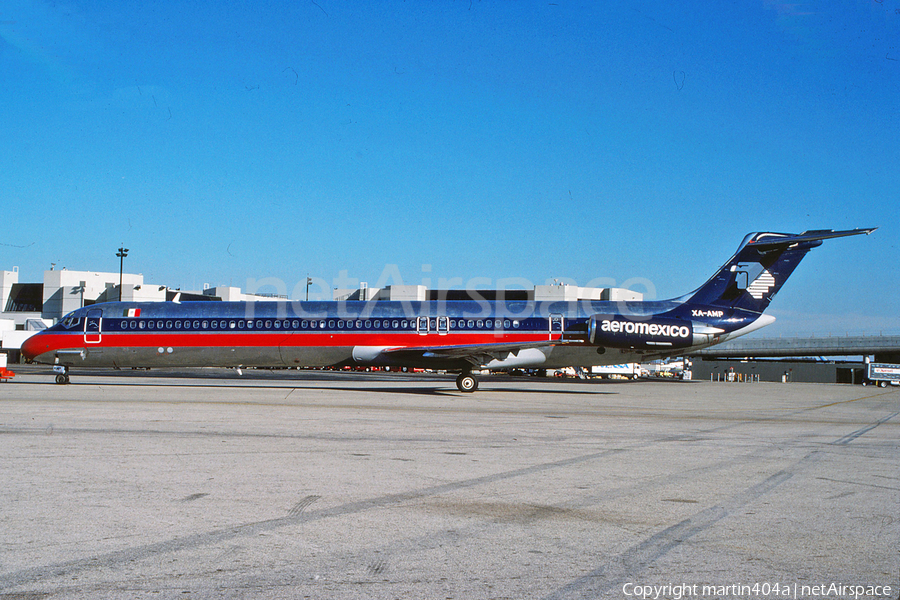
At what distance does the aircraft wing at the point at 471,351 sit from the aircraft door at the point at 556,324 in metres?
0.45

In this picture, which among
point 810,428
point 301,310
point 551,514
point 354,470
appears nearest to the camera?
point 551,514

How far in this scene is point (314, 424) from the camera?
14.3m

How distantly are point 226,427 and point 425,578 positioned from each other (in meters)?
9.72

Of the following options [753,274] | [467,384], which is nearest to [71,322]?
[467,384]

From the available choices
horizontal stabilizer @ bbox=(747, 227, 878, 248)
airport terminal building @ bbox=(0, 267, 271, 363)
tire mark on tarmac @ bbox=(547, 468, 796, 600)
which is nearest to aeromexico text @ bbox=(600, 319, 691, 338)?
horizontal stabilizer @ bbox=(747, 227, 878, 248)

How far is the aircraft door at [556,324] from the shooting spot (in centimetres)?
2866

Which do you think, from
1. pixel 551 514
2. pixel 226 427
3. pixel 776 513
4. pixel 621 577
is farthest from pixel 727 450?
pixel 226 427

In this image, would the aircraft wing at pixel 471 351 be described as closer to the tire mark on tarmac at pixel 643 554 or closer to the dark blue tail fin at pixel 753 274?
the dark blue tail fin at pixel 753 274

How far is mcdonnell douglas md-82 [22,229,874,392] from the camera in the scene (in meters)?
28.2

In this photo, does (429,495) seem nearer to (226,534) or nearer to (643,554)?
(226,534)

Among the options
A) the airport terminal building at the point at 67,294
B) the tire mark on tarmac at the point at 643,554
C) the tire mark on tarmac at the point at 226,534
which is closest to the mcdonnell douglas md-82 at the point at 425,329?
the tire mark on tarmac at the point at 226,534

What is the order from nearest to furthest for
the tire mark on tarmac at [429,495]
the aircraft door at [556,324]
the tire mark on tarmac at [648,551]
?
the tire mark on tarmac at [648,551] → the tire mark on tarmac at [429,495] → the aircraft door at [556,324]

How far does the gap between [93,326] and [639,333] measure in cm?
2369

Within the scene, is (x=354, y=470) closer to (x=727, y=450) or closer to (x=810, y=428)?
(x=727, y=450)
